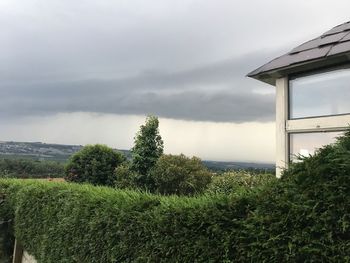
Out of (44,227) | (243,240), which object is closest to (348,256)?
(243,240)

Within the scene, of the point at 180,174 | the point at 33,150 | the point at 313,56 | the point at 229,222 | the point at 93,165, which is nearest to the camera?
the point at 229,222

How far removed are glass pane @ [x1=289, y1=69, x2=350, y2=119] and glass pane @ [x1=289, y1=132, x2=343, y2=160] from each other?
12.1 inches

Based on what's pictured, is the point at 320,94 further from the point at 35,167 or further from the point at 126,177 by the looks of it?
the point at 35,167

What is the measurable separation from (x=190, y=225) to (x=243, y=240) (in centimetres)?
78

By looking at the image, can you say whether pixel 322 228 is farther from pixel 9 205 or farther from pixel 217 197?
pixel 9 205

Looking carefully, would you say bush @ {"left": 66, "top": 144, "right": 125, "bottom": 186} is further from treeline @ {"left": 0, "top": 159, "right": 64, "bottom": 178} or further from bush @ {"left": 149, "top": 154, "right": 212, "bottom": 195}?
bush @ {"left": 149, "top": 154, "right": 212, "bottom": 195}

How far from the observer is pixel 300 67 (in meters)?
6.80

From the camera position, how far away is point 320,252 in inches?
126

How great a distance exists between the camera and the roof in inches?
247

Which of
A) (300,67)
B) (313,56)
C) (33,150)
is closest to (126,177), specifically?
(300,67)

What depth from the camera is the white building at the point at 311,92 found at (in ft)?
20.7

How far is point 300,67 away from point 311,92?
1.43 feet

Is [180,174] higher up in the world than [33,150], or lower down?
lower down

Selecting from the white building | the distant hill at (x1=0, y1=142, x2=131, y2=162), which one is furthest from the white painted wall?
the distant hill at (x1=0, y1=142, x2=131, y2=162)
